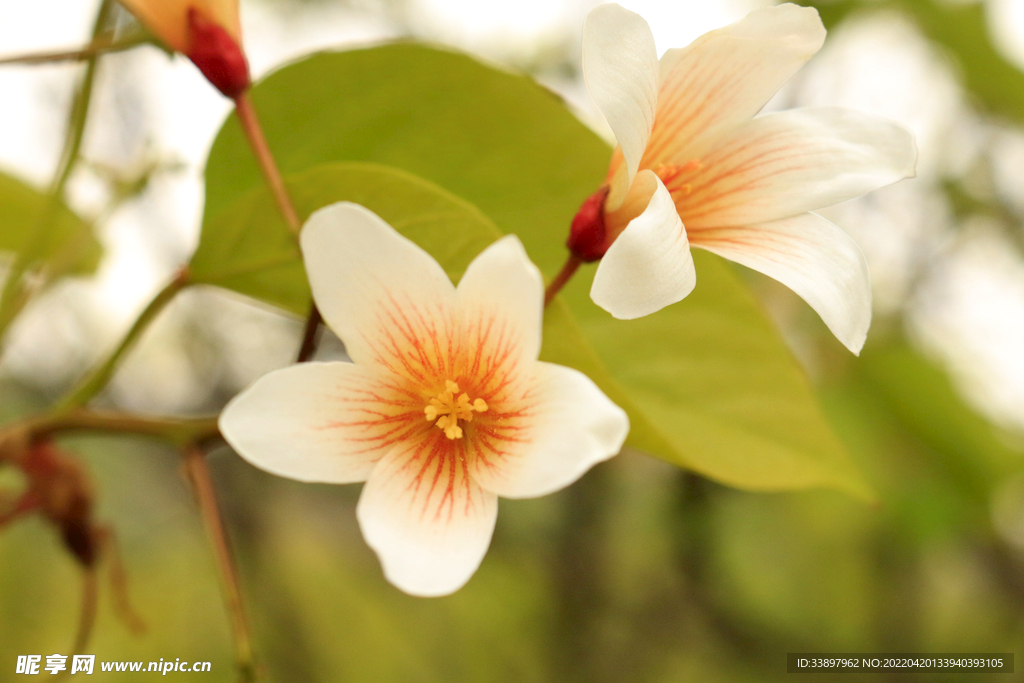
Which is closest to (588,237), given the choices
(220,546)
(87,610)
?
(220,546)

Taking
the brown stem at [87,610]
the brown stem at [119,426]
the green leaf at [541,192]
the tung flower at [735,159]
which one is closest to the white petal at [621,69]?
the tung flower at [735,159]

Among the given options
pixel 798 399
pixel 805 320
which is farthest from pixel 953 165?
pixel 798 399

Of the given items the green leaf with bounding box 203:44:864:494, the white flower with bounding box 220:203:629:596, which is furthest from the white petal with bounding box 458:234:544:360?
the green leaf with bounding box 203:44:864:494

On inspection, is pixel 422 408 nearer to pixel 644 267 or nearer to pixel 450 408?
pixel 450 408

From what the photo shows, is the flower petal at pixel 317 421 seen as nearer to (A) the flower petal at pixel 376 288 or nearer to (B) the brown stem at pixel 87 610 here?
(A) the flower petal at pixel 376 288

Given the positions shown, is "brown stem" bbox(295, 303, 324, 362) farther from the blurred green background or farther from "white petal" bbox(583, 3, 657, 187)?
the blurred green background
